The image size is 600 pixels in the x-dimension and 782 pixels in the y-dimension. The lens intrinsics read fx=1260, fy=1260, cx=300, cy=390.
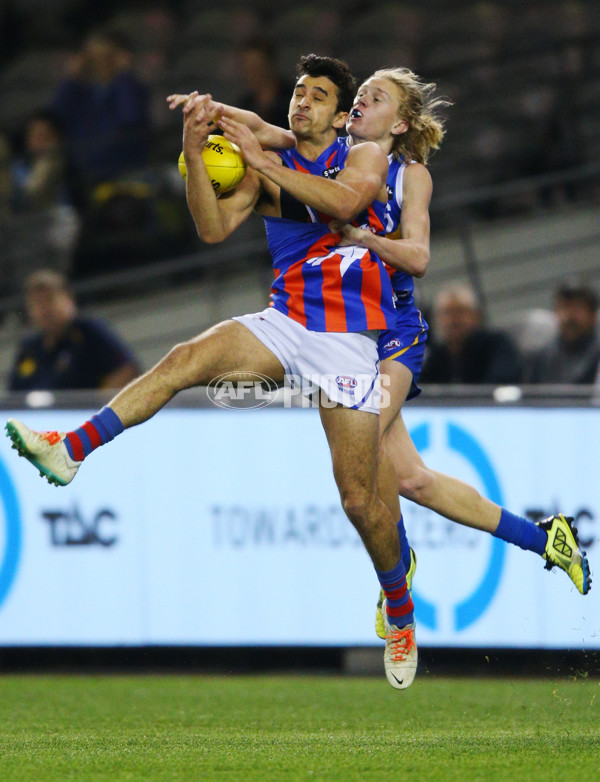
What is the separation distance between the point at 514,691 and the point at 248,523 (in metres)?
1.84

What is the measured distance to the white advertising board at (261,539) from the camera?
24.2 ft

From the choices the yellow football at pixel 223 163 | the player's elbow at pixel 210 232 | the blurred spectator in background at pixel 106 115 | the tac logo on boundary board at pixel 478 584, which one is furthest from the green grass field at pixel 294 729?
the blurred spectator in background at pixel 106 115

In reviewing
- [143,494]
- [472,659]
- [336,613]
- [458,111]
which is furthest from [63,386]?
[458,111]

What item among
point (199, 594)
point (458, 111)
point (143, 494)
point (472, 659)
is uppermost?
point (458, 111)

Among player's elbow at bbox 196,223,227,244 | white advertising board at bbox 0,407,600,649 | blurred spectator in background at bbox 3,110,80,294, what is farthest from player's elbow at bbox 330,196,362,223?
blurred spectator in background at bbox 3,110,80,294

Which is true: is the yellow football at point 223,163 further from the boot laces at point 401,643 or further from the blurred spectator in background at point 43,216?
the blurred spectator in background at point 43,216

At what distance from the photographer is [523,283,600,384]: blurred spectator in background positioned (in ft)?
27.3

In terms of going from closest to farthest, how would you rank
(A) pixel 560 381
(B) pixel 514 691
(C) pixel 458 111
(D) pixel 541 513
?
(B) pixel 514 691
(D) pixel 541 513
(A) pixel 560 381
(C) pixel 458 111

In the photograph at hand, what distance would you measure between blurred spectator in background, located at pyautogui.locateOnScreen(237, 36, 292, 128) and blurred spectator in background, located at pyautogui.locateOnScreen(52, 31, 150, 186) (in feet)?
4.15

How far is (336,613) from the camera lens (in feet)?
24.6

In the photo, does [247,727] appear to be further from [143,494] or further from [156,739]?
[143,494]

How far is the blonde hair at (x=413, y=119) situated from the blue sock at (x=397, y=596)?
185 centimetres

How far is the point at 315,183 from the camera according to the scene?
5.01m

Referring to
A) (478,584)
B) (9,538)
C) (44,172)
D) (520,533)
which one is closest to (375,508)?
(520,533)
